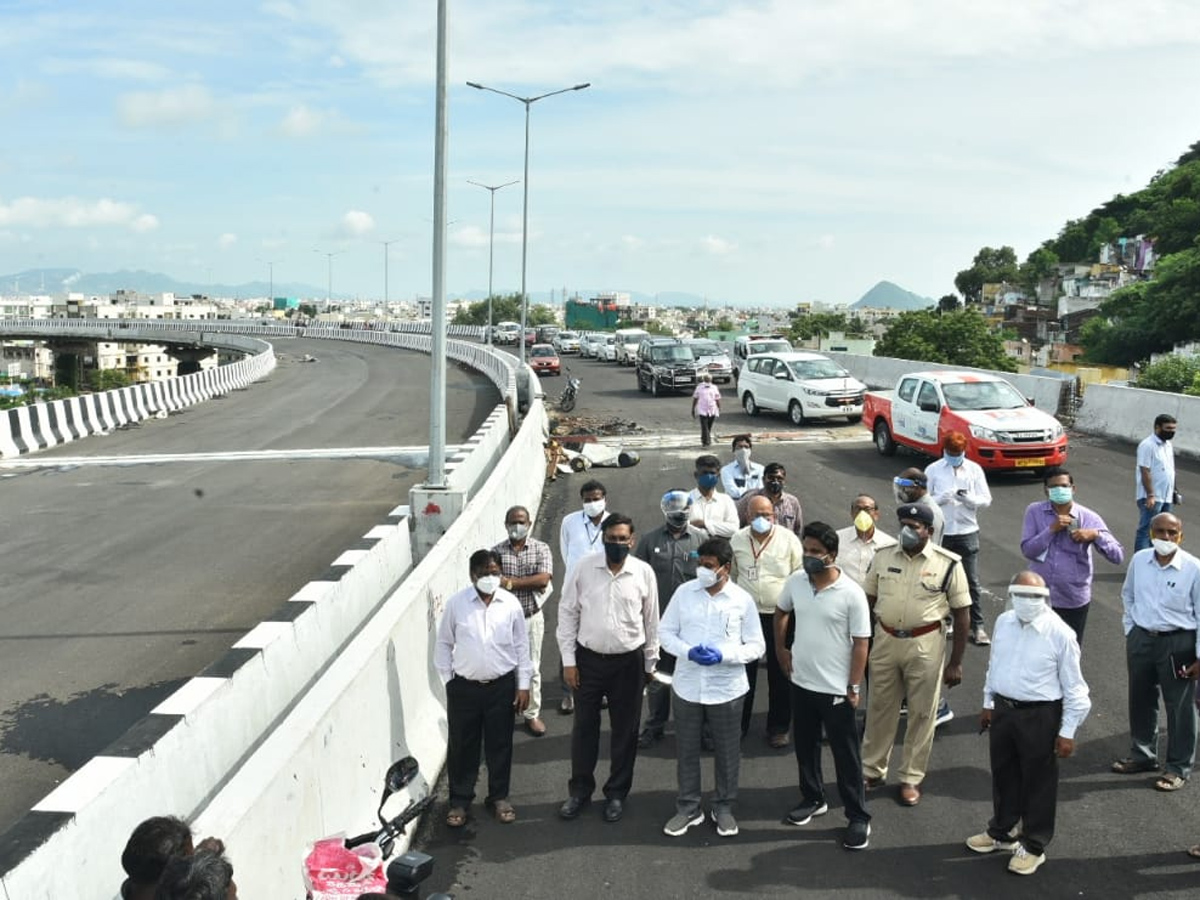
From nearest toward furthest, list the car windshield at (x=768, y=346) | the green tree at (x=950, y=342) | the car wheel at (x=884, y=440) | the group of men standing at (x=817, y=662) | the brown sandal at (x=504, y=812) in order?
the group of men standing at (x=817, y=662)
the brown sandal at (x=504, y=812)
the car wheel at (x=884, y=440)
the car windshield at (x=768, y=346)
the green tree at (x=950, y=342)

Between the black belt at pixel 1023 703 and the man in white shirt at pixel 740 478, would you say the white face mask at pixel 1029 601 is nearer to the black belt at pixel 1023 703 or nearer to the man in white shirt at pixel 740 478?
the black belt at pixel 1023 703

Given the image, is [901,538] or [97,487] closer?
[901,538]

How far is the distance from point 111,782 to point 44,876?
85cm

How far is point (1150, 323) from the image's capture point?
2409 inches

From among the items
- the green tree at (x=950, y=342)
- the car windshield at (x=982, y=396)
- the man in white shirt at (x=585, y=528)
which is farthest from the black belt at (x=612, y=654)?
the green tree at (x=950, y=342)

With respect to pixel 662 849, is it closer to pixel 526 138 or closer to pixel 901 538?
pixel 901 538

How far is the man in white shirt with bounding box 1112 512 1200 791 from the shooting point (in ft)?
21.0

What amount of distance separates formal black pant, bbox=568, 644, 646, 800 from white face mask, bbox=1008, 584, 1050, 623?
2.12 m

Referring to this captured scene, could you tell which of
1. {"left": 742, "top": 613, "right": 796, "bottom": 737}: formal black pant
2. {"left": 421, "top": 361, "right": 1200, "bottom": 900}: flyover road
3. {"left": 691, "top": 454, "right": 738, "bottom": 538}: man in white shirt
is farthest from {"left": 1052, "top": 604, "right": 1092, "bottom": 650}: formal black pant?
{"left": 691, "top": 454, "right": 738, "bottom": 538}: man in white shirt

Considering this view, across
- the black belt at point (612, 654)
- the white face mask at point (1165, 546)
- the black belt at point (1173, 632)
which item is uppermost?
the white face mask at point (1165, 546)

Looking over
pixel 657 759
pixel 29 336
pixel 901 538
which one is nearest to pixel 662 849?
pixel 657 759

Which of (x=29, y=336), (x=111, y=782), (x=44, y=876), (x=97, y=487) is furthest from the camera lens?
(x=29, y=336)

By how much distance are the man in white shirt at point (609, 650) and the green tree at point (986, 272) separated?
16400 cm

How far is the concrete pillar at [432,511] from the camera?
11555 mm
